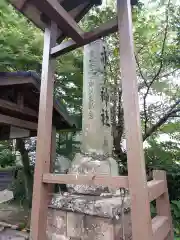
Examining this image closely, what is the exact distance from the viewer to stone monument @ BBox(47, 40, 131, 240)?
1.97 m

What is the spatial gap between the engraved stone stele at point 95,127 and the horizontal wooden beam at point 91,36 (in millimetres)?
1011

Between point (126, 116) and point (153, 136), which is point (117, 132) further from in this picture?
point (126, 116)

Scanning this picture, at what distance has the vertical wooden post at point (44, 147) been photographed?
5.83ft

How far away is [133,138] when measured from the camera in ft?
4.81

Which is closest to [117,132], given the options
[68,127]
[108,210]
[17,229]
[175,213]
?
[68,127]

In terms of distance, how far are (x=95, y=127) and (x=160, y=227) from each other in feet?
4.88

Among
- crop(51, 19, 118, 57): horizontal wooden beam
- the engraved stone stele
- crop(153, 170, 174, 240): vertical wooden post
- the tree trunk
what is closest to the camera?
crop(51, 19, 118, 57): horizontal wooden beam

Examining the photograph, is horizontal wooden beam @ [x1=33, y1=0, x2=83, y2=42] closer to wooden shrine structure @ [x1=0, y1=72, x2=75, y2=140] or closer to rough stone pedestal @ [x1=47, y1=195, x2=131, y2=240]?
wooden shrine structure @ [x1=0, y1=72, x2=75, y2=140]

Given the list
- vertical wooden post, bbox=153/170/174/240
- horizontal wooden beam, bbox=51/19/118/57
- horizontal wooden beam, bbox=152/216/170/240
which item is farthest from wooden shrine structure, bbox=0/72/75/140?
horizontal wooden beam, bbox=152/216/170/240

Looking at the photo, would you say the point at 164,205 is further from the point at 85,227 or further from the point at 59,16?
the point at 59,16

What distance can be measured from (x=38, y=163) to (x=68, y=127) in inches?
116

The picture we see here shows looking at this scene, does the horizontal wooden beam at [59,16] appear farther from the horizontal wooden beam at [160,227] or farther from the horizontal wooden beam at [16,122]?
the horizontal wooden beam at [16,122]

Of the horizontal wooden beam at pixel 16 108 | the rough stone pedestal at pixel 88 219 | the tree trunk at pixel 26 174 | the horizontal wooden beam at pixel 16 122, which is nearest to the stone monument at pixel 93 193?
the rough stone pedestal at pixel 88 219

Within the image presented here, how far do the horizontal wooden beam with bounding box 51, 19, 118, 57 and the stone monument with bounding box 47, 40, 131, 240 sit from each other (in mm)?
1011
